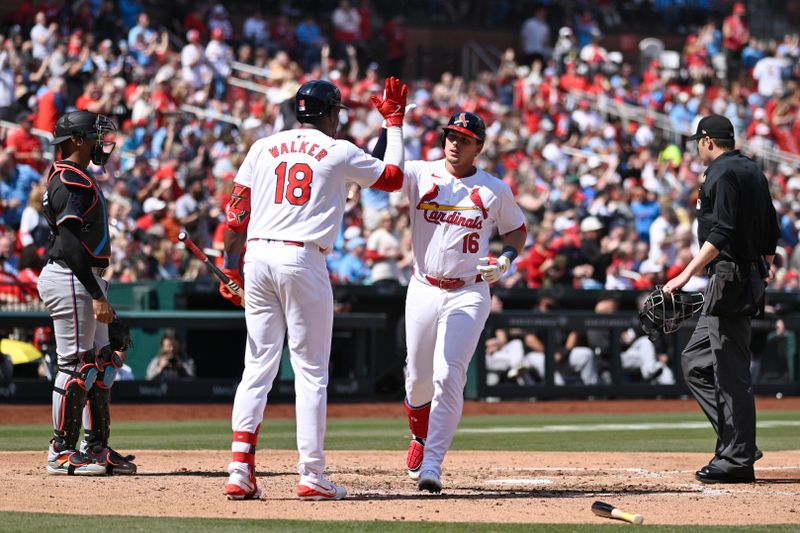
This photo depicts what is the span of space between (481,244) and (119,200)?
10.1 metres

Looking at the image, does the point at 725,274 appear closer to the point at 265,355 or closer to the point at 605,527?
the point at 605,527

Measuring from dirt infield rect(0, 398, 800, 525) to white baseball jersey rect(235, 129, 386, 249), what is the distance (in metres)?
1.44

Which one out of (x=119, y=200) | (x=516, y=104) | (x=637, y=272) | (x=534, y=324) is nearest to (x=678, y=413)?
(x=534, y=324)

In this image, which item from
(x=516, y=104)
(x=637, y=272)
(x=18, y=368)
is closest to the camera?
(x=18, y=368)

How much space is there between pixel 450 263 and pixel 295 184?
1.18 m

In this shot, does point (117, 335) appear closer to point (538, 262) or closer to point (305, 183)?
point (305, 183)

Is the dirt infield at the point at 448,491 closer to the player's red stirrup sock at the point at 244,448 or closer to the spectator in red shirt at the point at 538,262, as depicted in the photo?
the player's red stirrup sock at the point at 244,448

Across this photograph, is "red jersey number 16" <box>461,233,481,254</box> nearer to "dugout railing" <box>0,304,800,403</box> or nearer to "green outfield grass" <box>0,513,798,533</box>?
"green outfield grass" <box>0,513,798,533</box>

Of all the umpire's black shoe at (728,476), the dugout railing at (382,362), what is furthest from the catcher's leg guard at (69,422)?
the dugout railing at (382,362)

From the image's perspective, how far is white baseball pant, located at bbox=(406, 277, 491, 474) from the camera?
774cm

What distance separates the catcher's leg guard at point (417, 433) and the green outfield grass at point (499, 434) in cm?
274

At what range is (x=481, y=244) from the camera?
7.94 m

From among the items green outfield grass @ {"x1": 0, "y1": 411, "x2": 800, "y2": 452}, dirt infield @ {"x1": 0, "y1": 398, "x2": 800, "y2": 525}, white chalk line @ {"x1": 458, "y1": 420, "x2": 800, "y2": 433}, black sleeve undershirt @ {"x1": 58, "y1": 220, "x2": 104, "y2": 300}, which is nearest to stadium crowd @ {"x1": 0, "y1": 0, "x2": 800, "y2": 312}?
green outfield grass @ {"x1": 0, "y1": 411, "x2": 800, "y2": 452}

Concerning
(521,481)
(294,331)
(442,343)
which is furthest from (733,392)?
(294,331)
